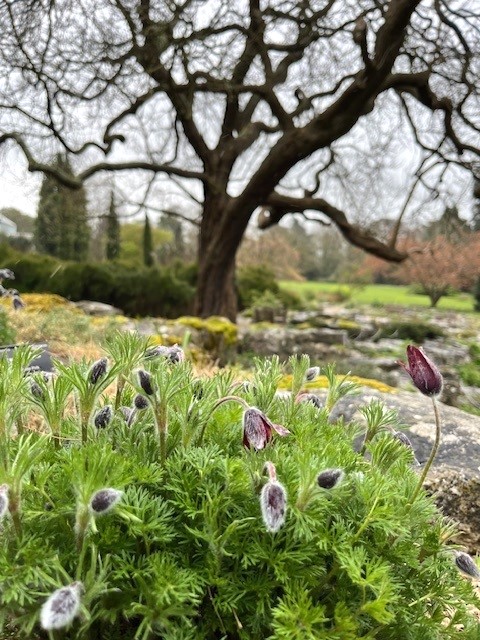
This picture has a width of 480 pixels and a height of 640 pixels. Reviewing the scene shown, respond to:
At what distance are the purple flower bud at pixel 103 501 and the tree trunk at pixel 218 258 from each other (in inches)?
394

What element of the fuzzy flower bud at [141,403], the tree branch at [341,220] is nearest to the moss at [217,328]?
the tree branch at [341,220]

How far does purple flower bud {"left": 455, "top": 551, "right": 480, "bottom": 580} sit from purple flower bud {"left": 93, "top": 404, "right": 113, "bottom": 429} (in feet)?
2.61

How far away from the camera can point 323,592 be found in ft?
3.34

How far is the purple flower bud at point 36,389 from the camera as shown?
44.9 inches

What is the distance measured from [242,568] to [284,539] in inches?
3.7

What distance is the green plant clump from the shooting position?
0.83 m

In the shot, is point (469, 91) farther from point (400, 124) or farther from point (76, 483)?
point (76, 483)

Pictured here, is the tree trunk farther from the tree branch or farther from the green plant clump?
the green plant clump

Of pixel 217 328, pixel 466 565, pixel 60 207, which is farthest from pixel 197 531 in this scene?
pixel 60 207

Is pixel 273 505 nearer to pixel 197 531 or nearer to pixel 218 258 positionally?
pixel 197 531

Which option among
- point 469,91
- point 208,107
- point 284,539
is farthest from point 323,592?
point 208,107

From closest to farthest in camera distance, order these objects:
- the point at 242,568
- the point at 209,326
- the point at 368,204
A: the point at 242,568
the point at 209,326
the point at 368,204

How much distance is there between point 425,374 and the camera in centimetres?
100

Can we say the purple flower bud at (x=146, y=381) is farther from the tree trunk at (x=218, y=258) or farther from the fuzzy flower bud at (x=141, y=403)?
the tree trunk at (x=218, y=258)
